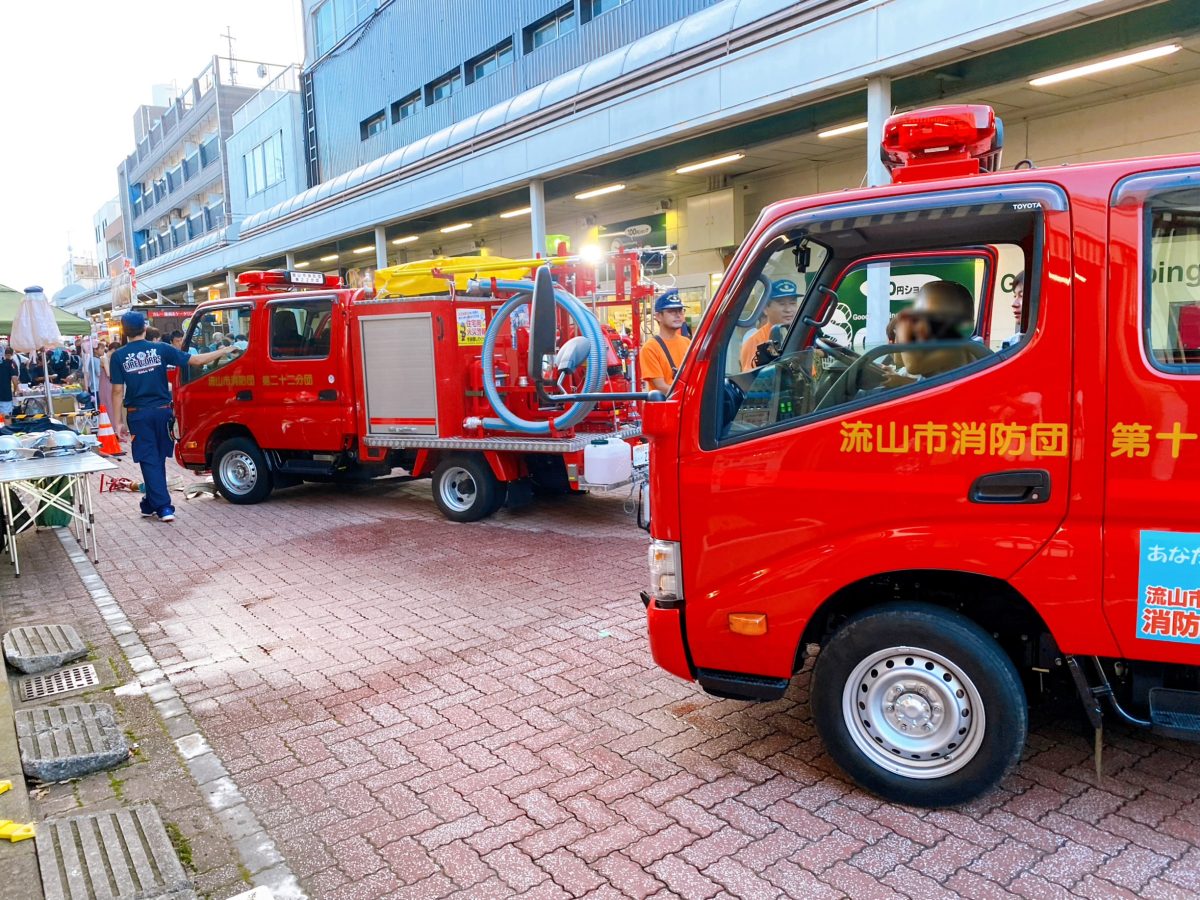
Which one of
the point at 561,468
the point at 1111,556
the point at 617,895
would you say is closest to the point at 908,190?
the point at 1111,556

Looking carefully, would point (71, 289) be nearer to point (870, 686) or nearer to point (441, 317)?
point (441, 317)

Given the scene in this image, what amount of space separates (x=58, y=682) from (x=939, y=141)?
5076mm

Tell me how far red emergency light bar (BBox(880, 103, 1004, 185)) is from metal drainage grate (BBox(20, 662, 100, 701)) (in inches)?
187

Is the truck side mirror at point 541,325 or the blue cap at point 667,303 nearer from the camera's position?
the truck side mirror at point 541,325

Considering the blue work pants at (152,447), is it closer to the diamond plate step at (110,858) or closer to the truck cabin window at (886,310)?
the diamond plate step at (110,858)

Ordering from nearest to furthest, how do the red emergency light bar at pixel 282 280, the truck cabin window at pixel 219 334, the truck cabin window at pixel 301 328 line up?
the truck cabin window at pixel 301 328 → the truck cabin window at pixel 219 334 → the red emergency light bar at pixel 282 280

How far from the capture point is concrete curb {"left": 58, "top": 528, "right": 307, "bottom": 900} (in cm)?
285

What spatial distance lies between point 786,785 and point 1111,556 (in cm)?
147

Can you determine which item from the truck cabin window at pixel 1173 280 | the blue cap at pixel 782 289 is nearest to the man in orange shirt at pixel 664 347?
the blue cap at pixel 782 289

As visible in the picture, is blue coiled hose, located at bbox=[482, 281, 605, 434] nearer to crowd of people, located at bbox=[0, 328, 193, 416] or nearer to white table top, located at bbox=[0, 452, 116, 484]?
white table top, located at bbox=[0, 452, 116, 484]

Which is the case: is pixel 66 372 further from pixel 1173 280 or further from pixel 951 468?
pixel 1173 280

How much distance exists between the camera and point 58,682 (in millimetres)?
4500

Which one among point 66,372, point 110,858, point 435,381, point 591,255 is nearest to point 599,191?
point 591,255

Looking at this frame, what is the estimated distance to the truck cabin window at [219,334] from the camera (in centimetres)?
913
